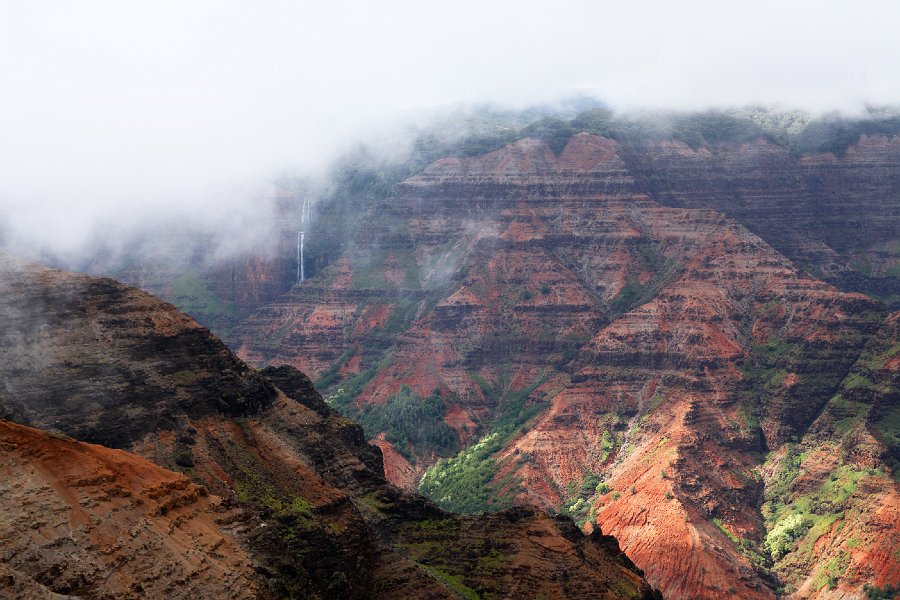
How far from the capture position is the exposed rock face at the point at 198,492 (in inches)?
2990

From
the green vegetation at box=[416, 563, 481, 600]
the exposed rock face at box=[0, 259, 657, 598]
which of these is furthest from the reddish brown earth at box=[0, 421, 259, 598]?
the green vegetation at box=[416, 563, 481, 600]

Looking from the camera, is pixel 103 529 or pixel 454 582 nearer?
pixel 103 529

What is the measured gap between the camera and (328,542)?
102 meters

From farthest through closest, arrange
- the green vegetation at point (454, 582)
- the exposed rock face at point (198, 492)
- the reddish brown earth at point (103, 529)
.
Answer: the green vegetation at point (454, 582)
the exposed rock face at point (198, 492)
the reddish brown earth at point (103, 529)

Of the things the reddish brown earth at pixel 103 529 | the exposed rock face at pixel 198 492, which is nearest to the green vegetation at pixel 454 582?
the exposed rock face at pixel 198 492

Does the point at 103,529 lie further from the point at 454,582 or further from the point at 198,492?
the point at 454,582

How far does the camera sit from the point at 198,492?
291 ft

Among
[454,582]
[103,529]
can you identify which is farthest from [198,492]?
[454,582]

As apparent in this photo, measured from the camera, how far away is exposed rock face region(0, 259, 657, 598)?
7594cm

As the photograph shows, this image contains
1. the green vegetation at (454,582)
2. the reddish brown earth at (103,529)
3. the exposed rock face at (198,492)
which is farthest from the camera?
the green vegetation at (454,582)

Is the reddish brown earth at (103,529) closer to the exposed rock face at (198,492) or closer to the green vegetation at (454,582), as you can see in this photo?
the exposed rock face at (198,492)

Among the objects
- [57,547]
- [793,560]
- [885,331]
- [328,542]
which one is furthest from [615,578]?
[885,331]

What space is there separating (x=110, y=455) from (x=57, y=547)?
11.8 metres

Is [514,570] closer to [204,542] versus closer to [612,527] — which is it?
[204,542]
